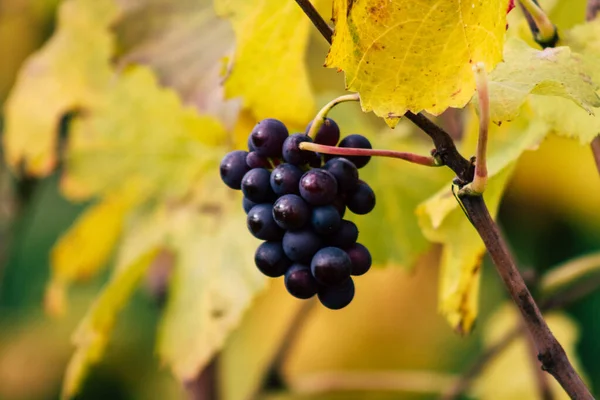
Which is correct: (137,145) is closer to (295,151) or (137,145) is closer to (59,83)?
(59,83)

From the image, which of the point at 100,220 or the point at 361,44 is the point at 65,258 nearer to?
the point at 100,220

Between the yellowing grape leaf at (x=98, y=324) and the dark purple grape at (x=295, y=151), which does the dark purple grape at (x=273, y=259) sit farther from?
the yellowing grape leaf at (x=98, y=324)

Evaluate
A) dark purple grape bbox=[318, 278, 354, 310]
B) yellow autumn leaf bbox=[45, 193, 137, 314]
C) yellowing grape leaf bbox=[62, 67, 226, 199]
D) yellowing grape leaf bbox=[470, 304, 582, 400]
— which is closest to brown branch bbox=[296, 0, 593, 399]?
dark purple grape bbox=[318, 278, 354, 310]

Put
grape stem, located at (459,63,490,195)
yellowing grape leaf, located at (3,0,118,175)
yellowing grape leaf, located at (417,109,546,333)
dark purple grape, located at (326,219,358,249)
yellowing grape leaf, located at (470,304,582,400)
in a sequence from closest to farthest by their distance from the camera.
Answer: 1. grape stem, located at (459,63,490,195)
2. dark purple grape, located at (326,219,358,249)
3. yellowing grape leaf, located at (417,109,546,333)
4. yellowing grape leaf, located at (3,0,118,175)
5. yellowing grape leaf, located at (470,304,582,400)

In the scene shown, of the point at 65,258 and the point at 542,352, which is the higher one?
the point at 542,352

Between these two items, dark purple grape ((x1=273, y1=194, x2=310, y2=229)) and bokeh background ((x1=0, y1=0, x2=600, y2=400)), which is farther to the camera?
bokeh background ((x1=0, y1=0, x2=600, y2=400))

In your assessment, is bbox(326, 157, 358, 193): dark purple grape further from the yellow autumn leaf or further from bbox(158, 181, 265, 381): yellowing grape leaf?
the yellow autumn leaf

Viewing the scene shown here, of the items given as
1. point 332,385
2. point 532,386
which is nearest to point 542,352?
point 332,385
